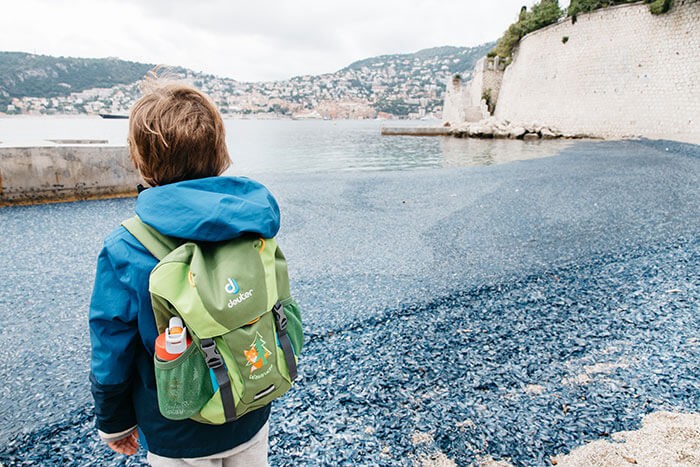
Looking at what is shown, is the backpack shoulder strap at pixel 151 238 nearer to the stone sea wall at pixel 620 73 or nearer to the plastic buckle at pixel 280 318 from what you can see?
the plastic buckle at pixel 280 318

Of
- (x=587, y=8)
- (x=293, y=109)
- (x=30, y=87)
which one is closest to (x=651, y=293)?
(x=587, y=8)

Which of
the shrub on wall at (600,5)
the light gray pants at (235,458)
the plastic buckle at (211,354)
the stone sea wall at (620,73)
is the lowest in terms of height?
the light gray pants at (235,458)

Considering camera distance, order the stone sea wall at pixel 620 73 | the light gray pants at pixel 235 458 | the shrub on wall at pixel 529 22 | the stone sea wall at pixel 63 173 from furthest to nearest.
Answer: the shrub on wall at pixel 529 22 < the stone sea wall at pixel 620 73 < the stone sea wall at pixel 63 173 < the light gray pants at pixel 235 458

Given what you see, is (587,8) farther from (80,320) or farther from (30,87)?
(30,87)

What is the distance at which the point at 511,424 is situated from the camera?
238 cm

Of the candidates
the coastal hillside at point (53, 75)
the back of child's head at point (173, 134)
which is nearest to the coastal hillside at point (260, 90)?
the coastal hillside at point (53, 75)

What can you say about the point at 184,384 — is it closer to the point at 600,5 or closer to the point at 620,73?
the point at 620,73

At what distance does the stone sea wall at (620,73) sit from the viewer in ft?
68.0

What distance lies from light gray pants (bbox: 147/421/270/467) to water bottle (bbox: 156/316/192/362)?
0.48 metres

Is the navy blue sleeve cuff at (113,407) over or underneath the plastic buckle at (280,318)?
underneath

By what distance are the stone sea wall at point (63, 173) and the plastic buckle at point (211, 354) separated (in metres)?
8.47

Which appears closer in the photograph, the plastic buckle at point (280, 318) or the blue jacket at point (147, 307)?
the blue jacket at point (147, 307)

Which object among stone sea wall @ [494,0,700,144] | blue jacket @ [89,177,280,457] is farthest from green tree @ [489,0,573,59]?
blue jacket @ [89,177,280,457]

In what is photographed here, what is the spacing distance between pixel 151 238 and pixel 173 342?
0.34 metres
